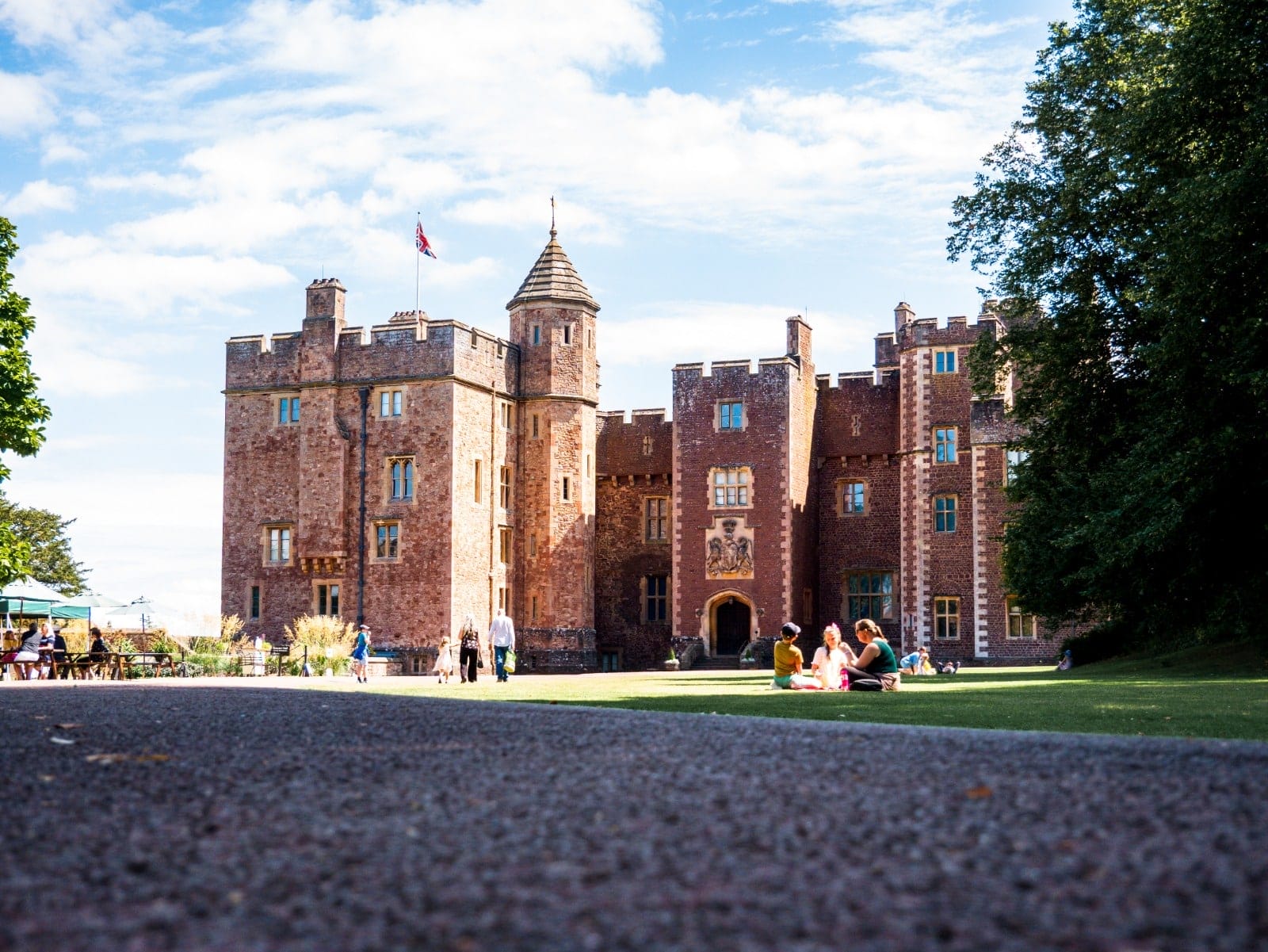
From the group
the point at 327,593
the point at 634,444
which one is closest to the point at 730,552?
the point at 634,444

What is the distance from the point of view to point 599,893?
14.4 ft

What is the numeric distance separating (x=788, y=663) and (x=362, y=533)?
24.0 metres

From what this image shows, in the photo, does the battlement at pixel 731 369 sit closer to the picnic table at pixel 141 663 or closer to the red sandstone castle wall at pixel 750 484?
the red sandstone castle wall at pixel 750 484

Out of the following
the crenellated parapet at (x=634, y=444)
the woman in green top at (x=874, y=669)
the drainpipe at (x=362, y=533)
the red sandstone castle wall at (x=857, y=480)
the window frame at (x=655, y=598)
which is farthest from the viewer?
the crenellated parapet at (x=634, y=444)

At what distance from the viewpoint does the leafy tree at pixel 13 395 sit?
26375 millimetres

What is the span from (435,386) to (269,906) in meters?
37.0

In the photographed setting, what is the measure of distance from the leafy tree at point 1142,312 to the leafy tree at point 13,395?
17.7 meters

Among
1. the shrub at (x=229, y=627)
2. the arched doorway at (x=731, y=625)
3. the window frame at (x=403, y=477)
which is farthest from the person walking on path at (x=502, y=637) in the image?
the arched doorway at (x=731, y=625)

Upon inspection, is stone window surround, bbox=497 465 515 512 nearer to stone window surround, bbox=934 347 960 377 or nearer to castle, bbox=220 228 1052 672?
castle, bbox=220 228 1052 672

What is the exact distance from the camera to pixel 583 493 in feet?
145

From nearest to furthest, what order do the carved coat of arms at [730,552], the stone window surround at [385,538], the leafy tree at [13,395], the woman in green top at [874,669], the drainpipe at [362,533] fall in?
the woman in green top at [874,669] < the leafy tree at [13,395] < the stone window surround at [385,538] < the drainpipe at [362,533] < the carved coat of arms at [730,552]

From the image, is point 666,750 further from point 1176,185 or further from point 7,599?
point 7,599

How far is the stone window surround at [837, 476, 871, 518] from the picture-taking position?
4559cm

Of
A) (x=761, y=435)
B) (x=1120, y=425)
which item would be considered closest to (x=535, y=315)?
(x=761, y=435)
